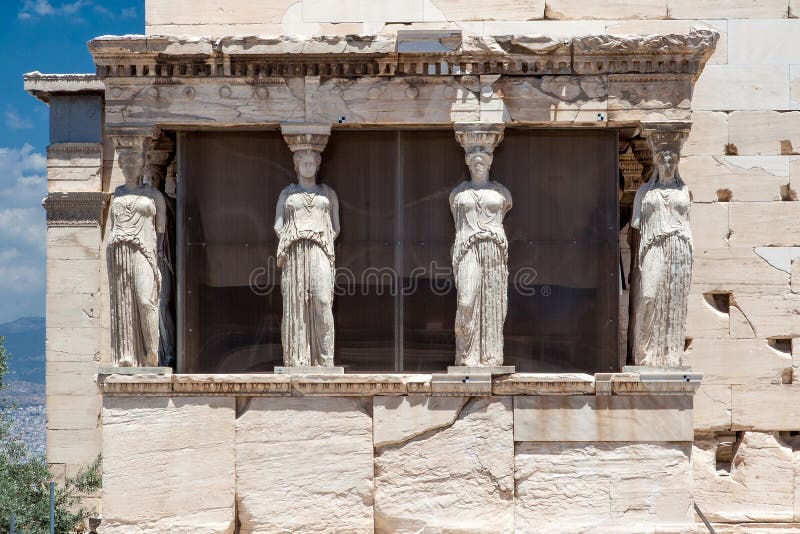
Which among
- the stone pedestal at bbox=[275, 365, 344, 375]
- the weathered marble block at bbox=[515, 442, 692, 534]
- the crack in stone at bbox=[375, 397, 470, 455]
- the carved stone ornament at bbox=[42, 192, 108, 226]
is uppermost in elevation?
the carved stone ornament at bbox=[42, 192, 108, 226]

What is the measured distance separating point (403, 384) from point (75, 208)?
417 centimetres

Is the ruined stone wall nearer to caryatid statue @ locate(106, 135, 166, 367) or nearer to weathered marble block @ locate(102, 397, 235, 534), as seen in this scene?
weathered marble block @ locate(102, 397, 235, 534)

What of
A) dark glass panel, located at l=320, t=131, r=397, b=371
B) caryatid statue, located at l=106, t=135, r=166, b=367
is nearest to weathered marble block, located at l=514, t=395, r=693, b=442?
dark glass panel, located at l=320, t=131, r=397, b=371

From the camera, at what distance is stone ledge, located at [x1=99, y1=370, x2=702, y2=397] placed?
33.5 feet

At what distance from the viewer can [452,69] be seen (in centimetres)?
1042

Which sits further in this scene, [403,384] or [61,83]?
[61,83]

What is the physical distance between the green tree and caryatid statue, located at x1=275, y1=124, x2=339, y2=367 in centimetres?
299

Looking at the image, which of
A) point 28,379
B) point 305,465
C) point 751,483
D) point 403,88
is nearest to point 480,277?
point 403,88

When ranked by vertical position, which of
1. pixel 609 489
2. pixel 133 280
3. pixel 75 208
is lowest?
pixel 609 489

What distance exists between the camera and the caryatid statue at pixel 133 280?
33.7 ft

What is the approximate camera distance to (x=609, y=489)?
10258 mm

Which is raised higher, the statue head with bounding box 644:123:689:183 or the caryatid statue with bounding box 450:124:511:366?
the statue head with bounding box 644:123:689:183

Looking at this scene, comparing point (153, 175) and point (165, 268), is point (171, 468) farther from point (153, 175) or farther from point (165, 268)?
point (153, 175)

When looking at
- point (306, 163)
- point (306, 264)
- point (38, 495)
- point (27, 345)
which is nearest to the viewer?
point (306, 264)
